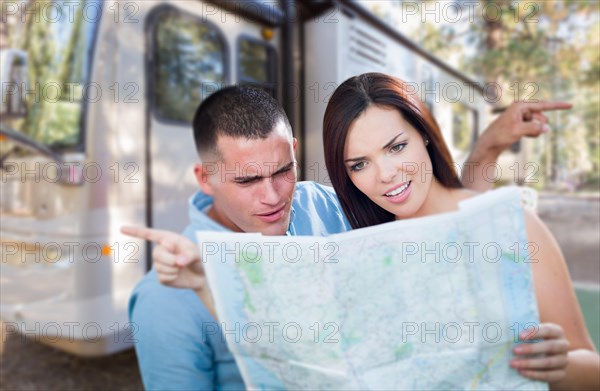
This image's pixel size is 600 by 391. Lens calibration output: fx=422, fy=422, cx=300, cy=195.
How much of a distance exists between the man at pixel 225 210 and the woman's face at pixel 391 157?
0.47 feet

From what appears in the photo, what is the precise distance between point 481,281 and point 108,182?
1769mm

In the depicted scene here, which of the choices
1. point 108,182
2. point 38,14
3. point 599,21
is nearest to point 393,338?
point 599,21

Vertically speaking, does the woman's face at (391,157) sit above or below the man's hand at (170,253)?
above

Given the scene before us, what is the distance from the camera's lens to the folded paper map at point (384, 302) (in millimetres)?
692

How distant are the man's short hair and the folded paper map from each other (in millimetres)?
229

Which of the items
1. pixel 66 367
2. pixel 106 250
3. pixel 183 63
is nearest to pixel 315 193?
pixel 106 250

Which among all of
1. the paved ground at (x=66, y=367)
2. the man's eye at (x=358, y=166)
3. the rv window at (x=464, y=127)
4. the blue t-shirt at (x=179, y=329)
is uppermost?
the rv window at (x=464, y=127)

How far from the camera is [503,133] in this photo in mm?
816

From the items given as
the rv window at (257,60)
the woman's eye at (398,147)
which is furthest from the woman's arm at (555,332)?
the rv window at (257,60)

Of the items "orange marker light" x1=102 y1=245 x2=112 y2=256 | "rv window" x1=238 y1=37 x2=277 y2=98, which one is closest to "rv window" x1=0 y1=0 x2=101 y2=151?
"orange marker light" x1=102 y1=245 x2=112 y2=256

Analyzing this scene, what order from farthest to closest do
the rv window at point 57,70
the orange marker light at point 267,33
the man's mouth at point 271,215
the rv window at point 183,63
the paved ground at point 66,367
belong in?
the orange marker light at point 267,33, the rv window at point 183,63, the rv window at point 57,70, the paved ground at point 66,367, the man's mouth at point 271,215

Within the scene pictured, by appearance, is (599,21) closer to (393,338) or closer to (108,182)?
(393,338)

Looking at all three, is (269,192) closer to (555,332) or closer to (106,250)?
(555,332)

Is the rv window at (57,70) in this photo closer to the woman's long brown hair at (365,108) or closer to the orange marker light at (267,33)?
the orange marker light at (267,33)
